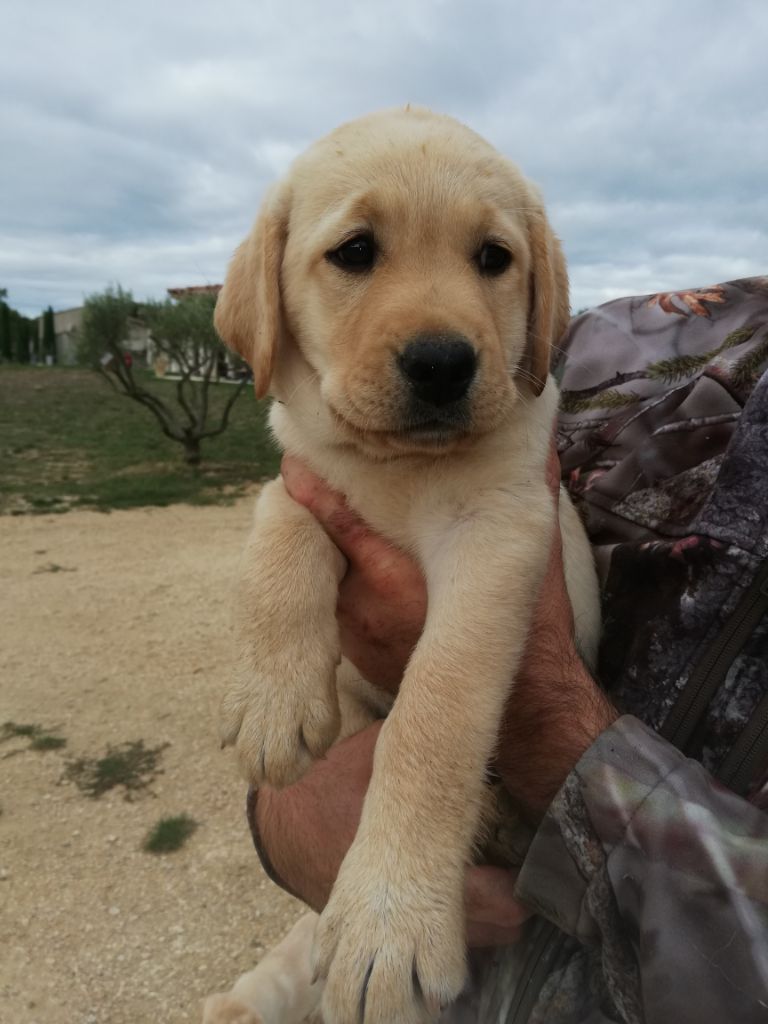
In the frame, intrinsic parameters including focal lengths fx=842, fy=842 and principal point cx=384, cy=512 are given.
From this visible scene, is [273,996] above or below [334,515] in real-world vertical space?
below

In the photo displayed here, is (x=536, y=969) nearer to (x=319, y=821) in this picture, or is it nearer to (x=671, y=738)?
(x=671, y=738)

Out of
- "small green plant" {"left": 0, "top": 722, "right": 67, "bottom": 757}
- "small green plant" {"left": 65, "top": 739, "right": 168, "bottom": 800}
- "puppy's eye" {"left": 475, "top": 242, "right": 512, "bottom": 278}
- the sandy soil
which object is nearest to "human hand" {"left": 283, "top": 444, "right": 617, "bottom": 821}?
"puppy's eye" {"left": 475, "top": 242, "right": 512, "bottom": 278}

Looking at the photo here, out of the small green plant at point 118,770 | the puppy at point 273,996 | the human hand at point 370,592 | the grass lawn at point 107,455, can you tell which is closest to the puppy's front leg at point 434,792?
the human hand at point 370,592

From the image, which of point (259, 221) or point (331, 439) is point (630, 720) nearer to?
point (331, 439)

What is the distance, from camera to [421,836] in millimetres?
1636

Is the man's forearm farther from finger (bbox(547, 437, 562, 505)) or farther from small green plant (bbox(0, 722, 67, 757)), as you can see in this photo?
small green plant (bbox(0, 722, 67, 757))

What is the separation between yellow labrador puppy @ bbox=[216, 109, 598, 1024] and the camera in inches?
63.6

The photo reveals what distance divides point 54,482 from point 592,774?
1146cm

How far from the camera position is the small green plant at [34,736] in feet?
16.2

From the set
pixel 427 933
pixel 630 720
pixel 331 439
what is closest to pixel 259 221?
pixel 331 439

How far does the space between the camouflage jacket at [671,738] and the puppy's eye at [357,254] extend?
35.0 inches

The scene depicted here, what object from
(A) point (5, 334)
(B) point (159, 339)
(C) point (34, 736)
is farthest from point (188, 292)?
(A) point (5, 334)

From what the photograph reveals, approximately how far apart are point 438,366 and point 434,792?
0.89 m

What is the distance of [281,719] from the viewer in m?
1.85
